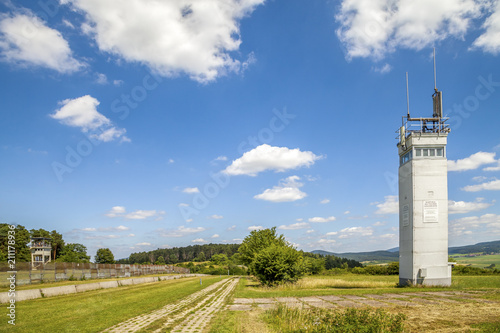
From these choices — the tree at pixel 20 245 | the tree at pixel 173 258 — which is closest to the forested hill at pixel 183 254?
the tree at pixel 173 258

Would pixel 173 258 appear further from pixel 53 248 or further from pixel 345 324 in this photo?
pixel 345 324

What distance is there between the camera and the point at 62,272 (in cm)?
3744

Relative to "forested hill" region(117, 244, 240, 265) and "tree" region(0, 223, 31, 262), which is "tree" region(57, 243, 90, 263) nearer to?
"tree" region(0, 223, 31, 262)

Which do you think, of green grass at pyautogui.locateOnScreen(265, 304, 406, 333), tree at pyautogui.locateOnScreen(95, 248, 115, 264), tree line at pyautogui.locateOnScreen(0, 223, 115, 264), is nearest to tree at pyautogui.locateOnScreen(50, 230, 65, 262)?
tree line at pyautogui.locateOnScreen(0, 223, 115, 264)

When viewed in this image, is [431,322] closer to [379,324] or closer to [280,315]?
[379,324]

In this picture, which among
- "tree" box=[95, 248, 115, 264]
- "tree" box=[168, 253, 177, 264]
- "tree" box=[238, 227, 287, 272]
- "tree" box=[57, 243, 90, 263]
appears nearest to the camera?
"tree" box=[238, 227, 287, 272]

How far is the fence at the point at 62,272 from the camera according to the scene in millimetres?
31688

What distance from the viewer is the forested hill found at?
16775cm

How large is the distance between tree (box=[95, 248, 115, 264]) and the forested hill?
148 ft

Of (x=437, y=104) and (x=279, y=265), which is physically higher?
(x=437, y=104)

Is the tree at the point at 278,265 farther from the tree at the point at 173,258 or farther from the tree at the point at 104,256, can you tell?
the tree at the point at 173,258

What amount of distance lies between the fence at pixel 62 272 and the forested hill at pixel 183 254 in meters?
113

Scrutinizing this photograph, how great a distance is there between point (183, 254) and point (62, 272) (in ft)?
513

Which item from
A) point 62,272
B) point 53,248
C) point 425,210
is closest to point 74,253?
point 53,248
